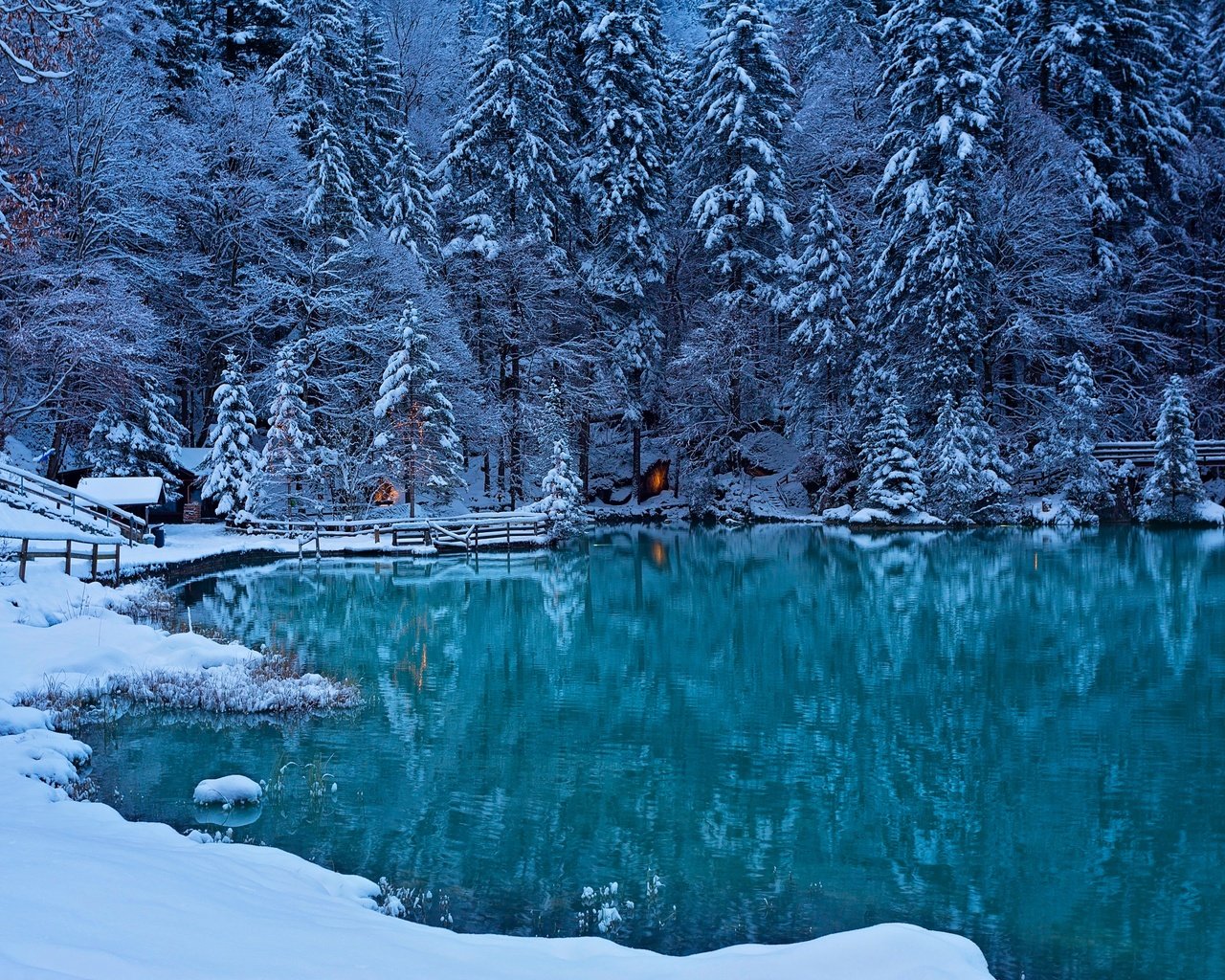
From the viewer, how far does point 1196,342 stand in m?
45.1

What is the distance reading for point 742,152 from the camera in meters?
47.8

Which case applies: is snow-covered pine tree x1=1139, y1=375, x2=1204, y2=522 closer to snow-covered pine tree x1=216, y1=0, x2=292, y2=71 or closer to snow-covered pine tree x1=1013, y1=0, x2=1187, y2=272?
snow-covered pine tree x1=1013, y1=0, x2=1187, y2=272

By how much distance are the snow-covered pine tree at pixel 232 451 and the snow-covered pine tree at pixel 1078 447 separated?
32.9 metres

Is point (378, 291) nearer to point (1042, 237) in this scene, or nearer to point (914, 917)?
point (1042, 237)

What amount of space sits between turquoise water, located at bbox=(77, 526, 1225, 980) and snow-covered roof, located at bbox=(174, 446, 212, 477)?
20402 millimetres

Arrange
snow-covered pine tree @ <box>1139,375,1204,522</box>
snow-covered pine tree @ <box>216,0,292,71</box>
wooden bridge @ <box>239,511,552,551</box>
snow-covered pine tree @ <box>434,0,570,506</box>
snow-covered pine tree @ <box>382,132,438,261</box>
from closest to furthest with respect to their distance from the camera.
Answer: wooden bridge @ <box>239,511,552,551</box>, snow-covered pine tree @ <box>1139,375,1204,522</box>, snow-covered pine tree @ <box>382,132,438,261</box>, snow-covered pine tree @ <box>434,0,570,506</box>, snow-covered pine tree @ <box>216,0,292,71</box>

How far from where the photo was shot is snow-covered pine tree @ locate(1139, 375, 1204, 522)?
36562mm

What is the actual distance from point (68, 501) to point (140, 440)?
11.6m

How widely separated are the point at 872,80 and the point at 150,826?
51151 mm

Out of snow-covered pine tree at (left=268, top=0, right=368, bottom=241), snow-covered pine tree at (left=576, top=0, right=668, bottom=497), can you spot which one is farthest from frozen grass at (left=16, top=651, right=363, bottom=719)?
snow-covered pine tree at (left=576, top=0, right=668, bottom=497)

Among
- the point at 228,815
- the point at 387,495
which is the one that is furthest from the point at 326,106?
the point at 228,815

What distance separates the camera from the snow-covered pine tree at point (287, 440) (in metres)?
38.0

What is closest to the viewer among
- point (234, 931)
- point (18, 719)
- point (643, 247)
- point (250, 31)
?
point (234, 931)

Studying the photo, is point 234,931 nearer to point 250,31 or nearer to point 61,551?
point 61,551
